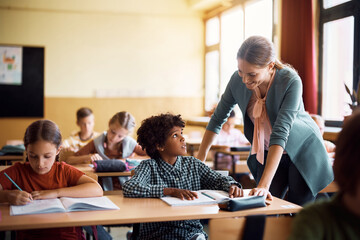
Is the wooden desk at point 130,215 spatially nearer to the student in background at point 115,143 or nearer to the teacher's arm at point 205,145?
the teacher's arm at point 205,145

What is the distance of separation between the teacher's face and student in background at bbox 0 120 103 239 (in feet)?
2.74

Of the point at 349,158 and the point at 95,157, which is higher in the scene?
the point at 349,158

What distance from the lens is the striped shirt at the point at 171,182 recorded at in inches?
75.9

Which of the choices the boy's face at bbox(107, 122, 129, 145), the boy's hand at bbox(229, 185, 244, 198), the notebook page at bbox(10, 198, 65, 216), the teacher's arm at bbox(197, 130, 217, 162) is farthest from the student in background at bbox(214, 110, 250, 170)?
the notebook page at bbox(10, 198, 65, 216)

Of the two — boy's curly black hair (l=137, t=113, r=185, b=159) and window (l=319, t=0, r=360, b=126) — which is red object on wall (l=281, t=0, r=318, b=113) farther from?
boy's curly black hair (l=137, t=113, r=185, b=159)

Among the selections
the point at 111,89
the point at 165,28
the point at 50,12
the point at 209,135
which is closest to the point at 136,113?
the point at 111,89

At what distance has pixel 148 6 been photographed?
8.12m

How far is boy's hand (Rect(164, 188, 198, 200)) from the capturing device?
72.6 inches

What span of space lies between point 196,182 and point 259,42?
743 millimetres

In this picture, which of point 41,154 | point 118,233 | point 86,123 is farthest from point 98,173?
point 86,123

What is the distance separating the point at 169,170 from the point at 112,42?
628 cm

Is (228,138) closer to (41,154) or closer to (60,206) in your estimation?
(41,154)

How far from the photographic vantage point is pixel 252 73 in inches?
77.1

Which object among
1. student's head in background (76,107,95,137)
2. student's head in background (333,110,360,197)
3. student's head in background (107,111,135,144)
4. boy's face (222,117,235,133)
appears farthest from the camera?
boy's face (222,117,235,133)
